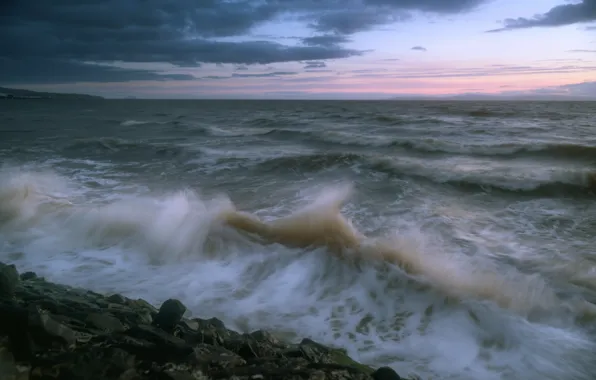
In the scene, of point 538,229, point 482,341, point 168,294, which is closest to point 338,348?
point 482,341

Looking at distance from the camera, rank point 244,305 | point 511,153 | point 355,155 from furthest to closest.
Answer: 1. point 511,153
2. point 355,155
3. point 244,305

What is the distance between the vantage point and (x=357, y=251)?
21.1 ft

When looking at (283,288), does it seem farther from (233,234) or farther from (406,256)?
(233,234)

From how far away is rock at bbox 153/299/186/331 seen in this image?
3.38 meters

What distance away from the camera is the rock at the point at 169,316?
3.38 m

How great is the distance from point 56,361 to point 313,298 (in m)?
3.24

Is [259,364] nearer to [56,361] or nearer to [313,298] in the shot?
[56,361]

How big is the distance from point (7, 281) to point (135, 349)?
5.44 feet

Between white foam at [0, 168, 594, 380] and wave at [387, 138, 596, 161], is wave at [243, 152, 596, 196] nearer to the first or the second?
wave at [387, 138, 596, 161]

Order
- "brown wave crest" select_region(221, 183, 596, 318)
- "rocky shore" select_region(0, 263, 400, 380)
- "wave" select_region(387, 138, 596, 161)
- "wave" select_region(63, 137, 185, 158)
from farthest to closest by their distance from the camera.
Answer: "wave" select_region(63, 137, 185, 158)
"wave" select_region(387, 138, 596, 161)
"brown wave crest" select_region(221, 183, 596, 318)
"rocky shore" select_region(0, 263, 400, 380)

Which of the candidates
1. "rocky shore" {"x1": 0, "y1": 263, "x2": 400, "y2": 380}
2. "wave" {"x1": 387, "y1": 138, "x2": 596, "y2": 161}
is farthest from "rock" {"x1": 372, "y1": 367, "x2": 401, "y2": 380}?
"wave" {"x1": 387, "y1": 138, "x2": 596, "y2": 161}

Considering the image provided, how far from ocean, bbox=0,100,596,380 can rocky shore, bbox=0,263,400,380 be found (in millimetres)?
1154

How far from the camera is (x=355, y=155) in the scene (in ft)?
53.1

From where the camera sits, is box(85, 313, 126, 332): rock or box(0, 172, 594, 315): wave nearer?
box(85, 313, 126, 332): rock
